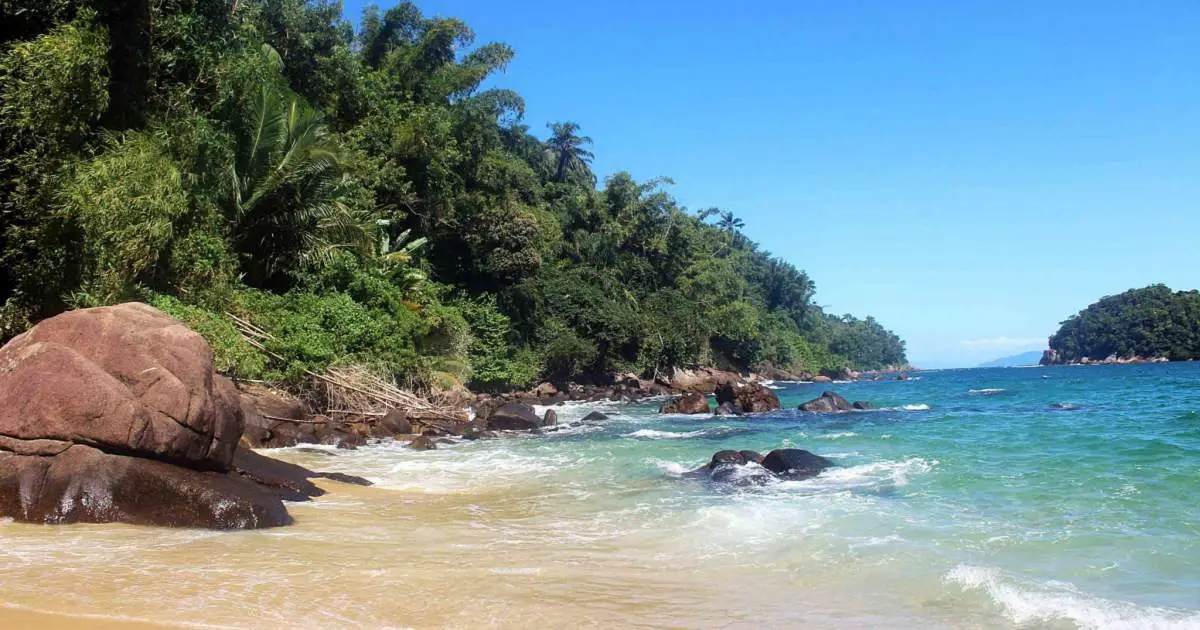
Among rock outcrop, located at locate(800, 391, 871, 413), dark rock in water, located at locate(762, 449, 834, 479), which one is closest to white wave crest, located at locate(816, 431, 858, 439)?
dark rock in water, located at locate(762, 449, 834, 479)

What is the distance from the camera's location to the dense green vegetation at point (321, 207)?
12.1 metres

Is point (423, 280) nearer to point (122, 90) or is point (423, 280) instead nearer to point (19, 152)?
point (122, 90)

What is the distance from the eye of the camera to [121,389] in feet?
26.0

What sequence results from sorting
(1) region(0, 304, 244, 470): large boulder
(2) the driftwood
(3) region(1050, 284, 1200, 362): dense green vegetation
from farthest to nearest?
(3) region(1050, 284, 1200, 362): dense green vegetation, (2) the driftwood, (1) region(0, 304, 244, 470): large boulder

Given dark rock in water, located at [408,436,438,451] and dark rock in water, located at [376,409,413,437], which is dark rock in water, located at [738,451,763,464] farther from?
dark rock in water, located at [376,409,413,437]

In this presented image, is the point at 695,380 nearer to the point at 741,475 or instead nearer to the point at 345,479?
the point at 741,475

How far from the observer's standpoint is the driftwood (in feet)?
59.9

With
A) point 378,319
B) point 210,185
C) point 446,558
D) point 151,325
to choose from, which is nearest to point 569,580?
point 446,558

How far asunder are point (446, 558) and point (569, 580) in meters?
1.26

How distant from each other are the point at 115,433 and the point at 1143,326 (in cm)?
9970

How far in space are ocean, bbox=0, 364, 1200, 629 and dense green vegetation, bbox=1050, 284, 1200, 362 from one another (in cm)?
8205

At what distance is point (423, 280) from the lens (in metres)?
27.4

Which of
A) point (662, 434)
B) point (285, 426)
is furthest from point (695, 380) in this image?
point (285, 426)

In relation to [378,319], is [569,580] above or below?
below
